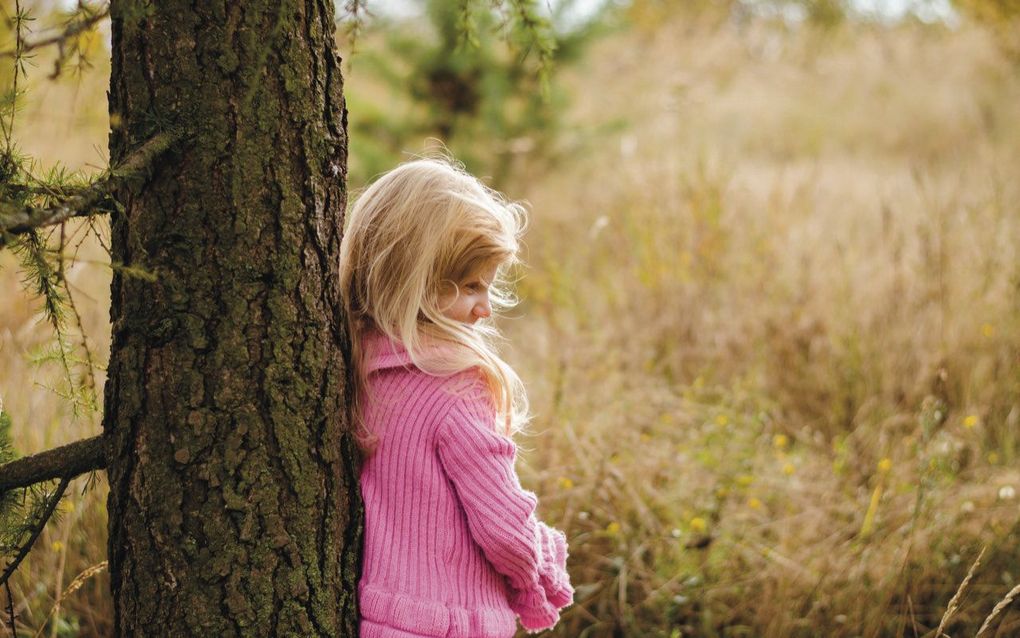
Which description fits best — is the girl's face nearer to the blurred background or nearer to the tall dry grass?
the blurred background

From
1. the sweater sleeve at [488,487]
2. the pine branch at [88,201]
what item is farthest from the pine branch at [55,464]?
A: the sweater sleeve at [488,487]

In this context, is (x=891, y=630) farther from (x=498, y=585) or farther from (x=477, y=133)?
(x=477, y=133)

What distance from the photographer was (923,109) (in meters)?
8.70

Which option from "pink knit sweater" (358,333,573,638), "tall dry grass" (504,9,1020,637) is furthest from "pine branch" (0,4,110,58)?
"tall dry grass" (504,9,1020,637)

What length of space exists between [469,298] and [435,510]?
1.47 ft

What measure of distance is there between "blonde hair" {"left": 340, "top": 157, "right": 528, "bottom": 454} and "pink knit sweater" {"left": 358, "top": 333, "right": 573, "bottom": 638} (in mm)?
35

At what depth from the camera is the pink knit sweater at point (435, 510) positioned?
1586 millimetres

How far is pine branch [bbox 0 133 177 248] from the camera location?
1.10 m

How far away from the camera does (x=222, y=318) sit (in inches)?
53.6

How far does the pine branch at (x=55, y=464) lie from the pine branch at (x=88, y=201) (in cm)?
42

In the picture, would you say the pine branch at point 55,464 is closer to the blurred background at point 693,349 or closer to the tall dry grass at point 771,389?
the blurred background at point 693,349

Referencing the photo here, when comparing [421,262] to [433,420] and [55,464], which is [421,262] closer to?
[433,420]

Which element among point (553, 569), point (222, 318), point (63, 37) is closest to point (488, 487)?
point (553, 569)

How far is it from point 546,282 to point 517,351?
982mm
